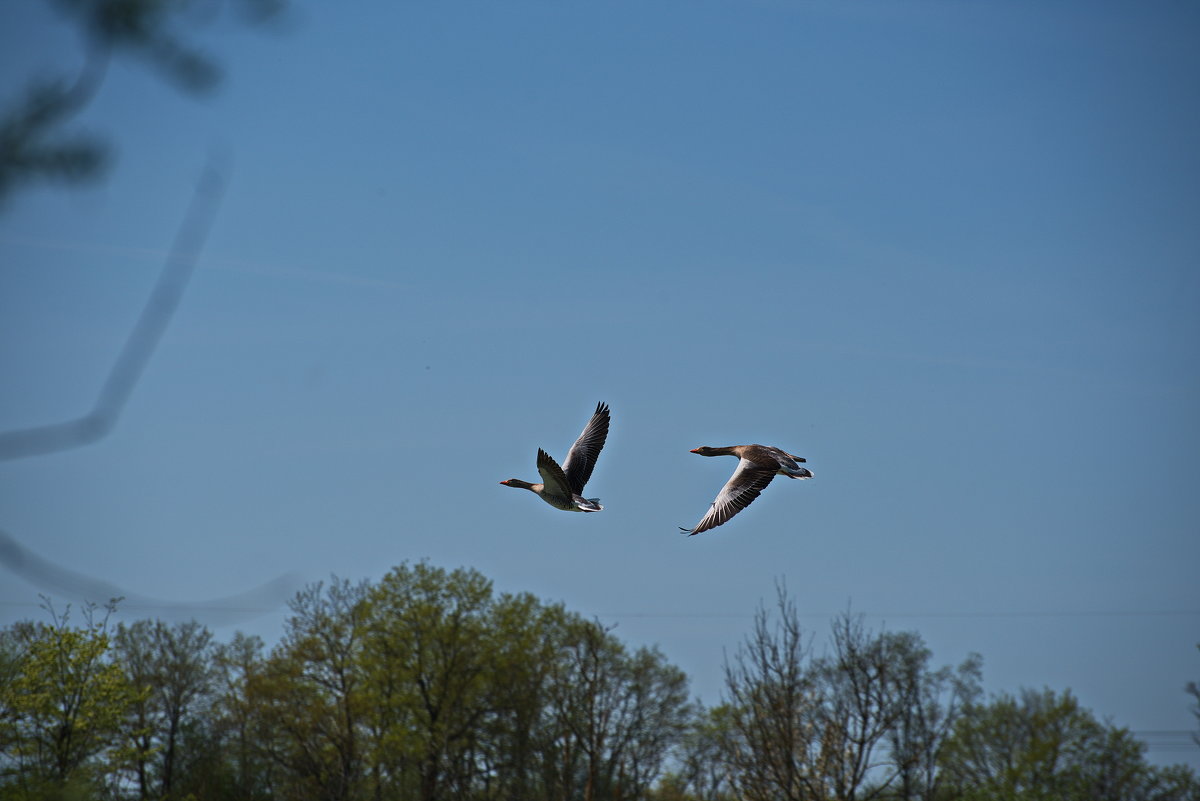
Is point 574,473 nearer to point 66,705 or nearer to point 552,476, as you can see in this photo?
point 552,476

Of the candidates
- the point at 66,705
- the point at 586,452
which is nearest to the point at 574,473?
the point at 586,452

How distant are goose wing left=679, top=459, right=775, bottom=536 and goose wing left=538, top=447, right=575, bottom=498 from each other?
179cm

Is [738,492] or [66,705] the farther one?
[66,705]

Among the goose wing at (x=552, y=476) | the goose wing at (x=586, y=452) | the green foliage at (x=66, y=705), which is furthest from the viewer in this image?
the green foliage at (x=66, y=705)

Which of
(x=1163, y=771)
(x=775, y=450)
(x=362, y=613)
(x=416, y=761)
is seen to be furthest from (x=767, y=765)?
(x=1163, y=771)

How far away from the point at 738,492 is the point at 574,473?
2.65 metres

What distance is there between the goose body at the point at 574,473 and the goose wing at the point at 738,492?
1603 millimetres

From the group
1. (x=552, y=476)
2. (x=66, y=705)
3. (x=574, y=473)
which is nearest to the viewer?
(x=552, y=476)

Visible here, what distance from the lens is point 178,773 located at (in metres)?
53.6

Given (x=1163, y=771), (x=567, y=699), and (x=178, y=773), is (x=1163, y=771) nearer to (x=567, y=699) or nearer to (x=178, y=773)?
(x=567, y=699)

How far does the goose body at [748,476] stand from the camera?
16.8 meters

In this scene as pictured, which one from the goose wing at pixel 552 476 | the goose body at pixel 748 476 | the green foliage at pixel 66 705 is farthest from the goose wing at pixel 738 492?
the green foliage at pixel 66 705

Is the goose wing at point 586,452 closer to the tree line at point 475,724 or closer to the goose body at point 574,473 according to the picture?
the goose body at point 574,473

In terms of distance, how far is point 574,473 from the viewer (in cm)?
1883
